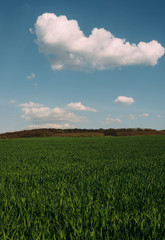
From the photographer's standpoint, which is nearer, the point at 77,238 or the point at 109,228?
the point at 77,238

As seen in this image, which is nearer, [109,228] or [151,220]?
[109,228]

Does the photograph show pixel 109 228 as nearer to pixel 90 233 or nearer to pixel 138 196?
pixel 90 233

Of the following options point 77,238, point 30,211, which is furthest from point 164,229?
point 30,211

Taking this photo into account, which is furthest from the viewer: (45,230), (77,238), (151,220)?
(151,220)

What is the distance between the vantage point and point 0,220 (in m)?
2.14

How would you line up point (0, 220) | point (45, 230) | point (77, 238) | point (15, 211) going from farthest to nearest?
point (15, 211)
point (0, 220)
point (45, 230)
point (77, 238)

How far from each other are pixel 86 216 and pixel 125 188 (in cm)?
130

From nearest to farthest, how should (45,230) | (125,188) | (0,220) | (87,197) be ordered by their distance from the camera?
(45,230) → (0,220) → (87,197) → (125,188)

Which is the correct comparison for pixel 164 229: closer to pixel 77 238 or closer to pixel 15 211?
pixel 77 238

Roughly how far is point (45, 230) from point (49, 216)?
1.05 ft

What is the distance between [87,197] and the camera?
107 inches

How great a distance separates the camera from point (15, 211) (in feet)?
7.80

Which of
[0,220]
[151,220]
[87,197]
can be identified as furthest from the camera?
[87,197]

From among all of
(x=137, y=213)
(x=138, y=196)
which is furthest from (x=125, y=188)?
(x=137, y=213)
